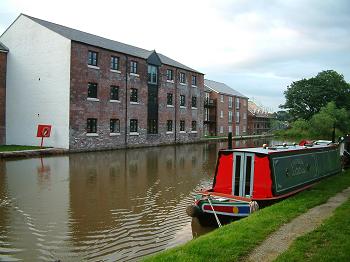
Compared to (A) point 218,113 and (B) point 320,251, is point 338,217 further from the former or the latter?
(A) point 218,113

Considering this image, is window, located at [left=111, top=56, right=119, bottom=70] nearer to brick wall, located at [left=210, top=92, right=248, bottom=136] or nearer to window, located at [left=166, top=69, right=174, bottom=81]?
window, located at [left=166, top=69, right=174, bottom=81]

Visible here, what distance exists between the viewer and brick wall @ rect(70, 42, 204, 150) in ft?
94.6

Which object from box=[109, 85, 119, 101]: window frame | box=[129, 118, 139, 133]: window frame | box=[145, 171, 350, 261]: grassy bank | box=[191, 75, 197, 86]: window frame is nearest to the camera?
box=[145, 171, 350, 261]: grassy bank

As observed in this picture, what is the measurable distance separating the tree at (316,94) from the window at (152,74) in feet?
99.8

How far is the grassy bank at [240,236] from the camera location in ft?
20.0

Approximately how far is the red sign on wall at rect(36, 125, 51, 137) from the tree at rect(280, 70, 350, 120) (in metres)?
42.4

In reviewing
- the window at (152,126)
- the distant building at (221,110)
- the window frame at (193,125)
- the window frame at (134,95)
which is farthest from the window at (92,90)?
the distant building at (221,110)

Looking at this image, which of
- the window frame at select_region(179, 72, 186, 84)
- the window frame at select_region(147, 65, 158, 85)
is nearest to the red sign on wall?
the window frame at select_region(147, 65, 158, 85)

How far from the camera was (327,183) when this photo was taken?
13.7 meters

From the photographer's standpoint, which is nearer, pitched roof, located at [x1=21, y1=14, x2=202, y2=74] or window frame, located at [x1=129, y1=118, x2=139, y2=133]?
pitched roof, located at [x1=21, y1=14, x2=202, y2=74]

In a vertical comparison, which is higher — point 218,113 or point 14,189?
point 218,113

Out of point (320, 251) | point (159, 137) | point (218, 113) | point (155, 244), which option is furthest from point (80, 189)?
point (218, 113)

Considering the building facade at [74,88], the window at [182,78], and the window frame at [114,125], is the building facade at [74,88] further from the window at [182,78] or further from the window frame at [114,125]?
the window at [182,78]

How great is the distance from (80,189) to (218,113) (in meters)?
46.8
